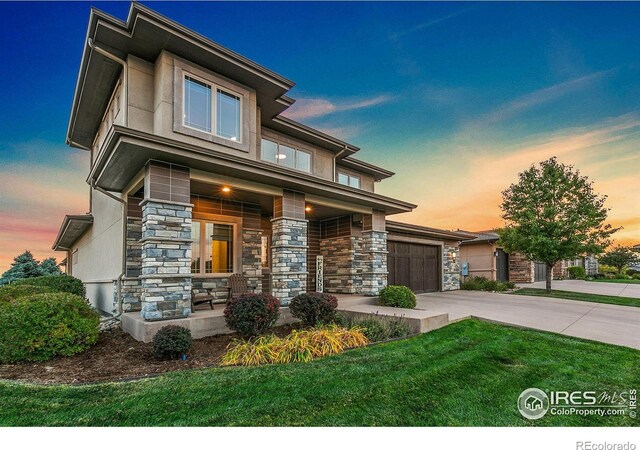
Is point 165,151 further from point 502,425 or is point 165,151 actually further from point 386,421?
point 502,425

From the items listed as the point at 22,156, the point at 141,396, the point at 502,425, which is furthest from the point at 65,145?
the point at 502,425

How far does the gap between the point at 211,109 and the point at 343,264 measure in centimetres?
733

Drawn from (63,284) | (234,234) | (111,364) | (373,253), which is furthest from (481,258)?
(63,284)

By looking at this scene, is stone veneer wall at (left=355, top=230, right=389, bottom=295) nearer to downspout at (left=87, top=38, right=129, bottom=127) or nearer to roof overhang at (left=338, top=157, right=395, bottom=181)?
roof overhang at (left=338, top=157, right=395, bottom=181)

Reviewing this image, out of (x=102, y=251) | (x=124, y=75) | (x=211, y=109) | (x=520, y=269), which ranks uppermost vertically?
(x=124, y=75)

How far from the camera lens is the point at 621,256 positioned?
3191 cm

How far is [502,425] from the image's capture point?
339 cm

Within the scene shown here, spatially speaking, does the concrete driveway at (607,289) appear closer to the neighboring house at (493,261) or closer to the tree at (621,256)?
the neighboring house at (493,261)

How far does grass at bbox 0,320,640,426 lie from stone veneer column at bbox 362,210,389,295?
535cm

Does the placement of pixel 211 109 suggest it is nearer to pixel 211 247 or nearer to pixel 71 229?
pixel 211 247

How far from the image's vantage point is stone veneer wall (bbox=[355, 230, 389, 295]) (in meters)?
11.2

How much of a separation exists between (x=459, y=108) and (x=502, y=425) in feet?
37.6

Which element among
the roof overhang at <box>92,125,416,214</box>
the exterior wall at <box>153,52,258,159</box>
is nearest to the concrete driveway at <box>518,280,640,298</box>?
the roof overhang at <box>92,125,416,214</box>
